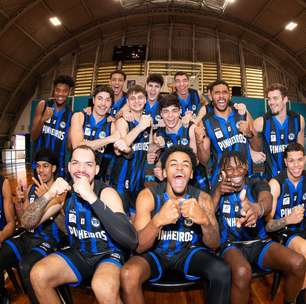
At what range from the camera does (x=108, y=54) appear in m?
15.7

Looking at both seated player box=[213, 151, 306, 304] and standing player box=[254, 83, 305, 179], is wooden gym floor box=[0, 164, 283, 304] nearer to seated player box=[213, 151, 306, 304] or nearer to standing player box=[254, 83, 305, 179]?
seated player box=[213, 151, 306, 304]

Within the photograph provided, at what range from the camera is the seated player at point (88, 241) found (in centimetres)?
212

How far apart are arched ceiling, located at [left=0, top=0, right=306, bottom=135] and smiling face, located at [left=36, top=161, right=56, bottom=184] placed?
1184 centimetres

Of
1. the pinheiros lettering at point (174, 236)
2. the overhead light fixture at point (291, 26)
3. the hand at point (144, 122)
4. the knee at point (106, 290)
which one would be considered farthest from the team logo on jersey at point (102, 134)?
the overhead light fixture at point (291, 26)

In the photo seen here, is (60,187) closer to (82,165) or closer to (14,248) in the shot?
(82,165)

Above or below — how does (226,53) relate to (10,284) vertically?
above

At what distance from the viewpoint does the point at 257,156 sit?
378 centimetres

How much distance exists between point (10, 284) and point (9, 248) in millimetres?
829

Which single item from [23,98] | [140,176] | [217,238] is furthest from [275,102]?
[23,98]

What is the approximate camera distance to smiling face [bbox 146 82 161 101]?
159 inches

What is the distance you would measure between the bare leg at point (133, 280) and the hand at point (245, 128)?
2.08 metres

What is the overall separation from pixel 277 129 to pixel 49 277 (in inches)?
124

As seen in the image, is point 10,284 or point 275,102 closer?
point 10,284

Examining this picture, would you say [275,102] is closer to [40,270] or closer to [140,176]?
[140,176]
